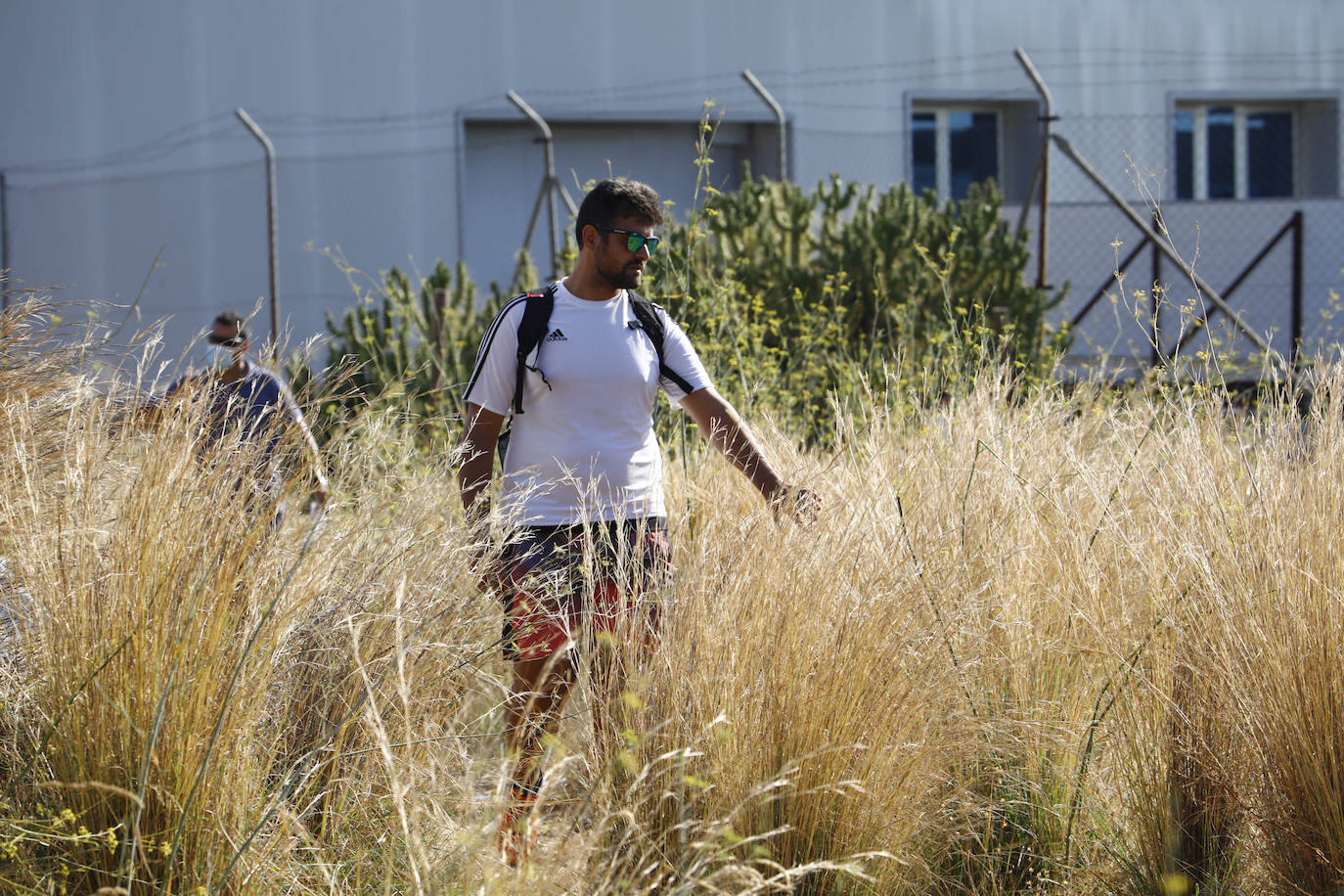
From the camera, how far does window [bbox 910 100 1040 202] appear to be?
17.0 metres

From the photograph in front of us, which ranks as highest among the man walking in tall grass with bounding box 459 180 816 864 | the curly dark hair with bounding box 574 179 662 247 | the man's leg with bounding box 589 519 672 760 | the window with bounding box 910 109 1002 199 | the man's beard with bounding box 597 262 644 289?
the window with bounding box 910 109 1002 199

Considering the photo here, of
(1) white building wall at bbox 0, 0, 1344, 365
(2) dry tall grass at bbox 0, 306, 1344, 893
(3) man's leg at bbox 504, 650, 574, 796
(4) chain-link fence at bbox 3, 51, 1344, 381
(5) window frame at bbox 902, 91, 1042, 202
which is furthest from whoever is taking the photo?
(5) window frame at bbox 902, 91, 1042, 202

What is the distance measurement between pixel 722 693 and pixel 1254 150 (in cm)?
1797

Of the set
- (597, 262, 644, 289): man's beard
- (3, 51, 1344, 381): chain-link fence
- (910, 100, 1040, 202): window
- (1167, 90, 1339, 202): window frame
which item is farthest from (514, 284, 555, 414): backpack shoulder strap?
(1167, 90, 1339, 202): window frame

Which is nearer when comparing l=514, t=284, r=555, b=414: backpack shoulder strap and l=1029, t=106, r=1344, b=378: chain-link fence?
l=514, t=284, r=555, b=414: backpack shoulder strap

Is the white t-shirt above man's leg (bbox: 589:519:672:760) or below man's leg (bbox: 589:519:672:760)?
above

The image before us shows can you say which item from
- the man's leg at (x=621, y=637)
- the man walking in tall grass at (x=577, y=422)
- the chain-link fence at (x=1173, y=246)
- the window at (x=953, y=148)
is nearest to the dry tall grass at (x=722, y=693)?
the man's leg at (x=621, y=637)

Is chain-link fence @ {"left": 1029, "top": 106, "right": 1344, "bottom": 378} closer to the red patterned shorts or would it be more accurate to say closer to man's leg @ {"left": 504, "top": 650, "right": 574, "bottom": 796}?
the red patterned shorts

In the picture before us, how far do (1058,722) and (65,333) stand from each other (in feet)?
8.86

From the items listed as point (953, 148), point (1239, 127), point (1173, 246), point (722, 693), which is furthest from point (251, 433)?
point (1239, 127)

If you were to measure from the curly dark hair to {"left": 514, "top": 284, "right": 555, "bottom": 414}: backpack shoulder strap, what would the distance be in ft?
0.65

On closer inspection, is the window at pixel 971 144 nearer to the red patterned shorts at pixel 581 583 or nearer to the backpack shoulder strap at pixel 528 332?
the backpack shoulder strap at pixel 528 332

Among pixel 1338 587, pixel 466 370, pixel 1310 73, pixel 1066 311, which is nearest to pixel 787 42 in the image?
pixel 1066 311

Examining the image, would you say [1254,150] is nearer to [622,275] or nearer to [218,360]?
[622,275]
